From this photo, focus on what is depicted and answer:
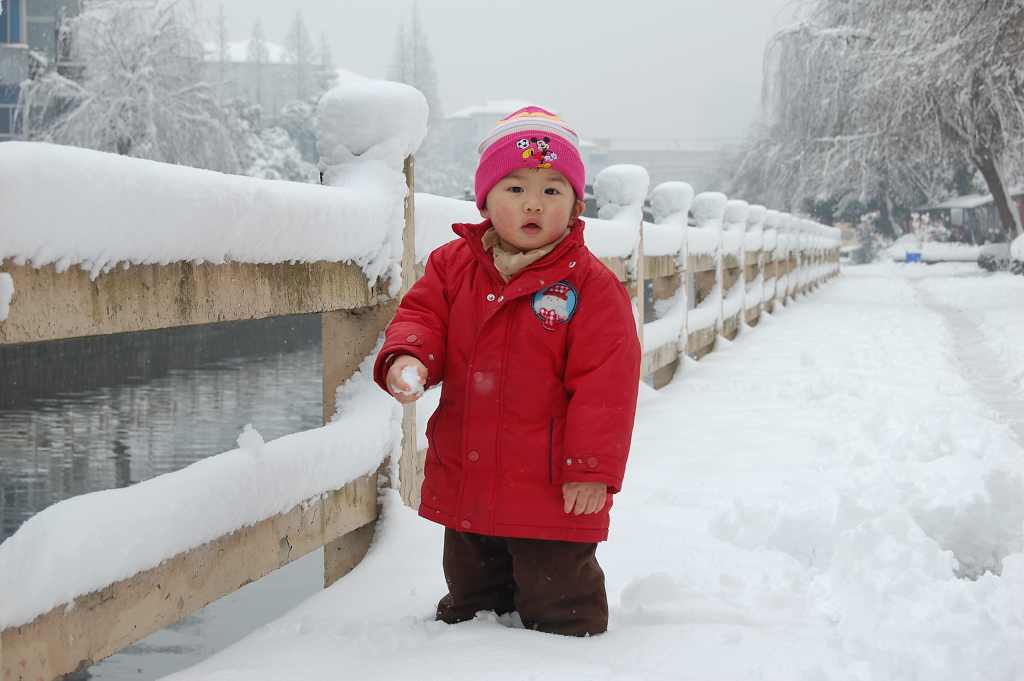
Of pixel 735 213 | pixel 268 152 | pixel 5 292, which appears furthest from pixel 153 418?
pixel 268 152

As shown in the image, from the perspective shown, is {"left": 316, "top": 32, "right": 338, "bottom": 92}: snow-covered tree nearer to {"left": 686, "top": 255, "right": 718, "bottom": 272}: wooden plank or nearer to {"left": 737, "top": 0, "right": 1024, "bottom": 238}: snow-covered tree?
{"left": 737, "top": 0, "right": 1024, "bottom": 238}: snow-covered tree

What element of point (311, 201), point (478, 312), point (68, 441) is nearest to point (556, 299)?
point (478, 312)

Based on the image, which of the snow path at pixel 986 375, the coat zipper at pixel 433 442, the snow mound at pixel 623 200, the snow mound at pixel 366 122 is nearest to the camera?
the coat zipper at pixel 433 442

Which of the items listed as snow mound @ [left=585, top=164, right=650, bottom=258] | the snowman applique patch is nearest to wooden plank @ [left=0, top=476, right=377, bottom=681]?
the snowman applique patch

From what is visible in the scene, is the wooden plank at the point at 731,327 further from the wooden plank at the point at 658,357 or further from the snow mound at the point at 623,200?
the snow mound at the point at 623,200

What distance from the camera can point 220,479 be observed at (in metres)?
2.06

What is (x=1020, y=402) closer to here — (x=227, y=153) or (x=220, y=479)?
(x=220, y=479)

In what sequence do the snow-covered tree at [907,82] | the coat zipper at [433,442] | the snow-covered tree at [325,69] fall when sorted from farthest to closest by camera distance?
the snow-covered tree at [325,69]
the snow-covered tree at [907,82]
the coat zipper at [433,442]

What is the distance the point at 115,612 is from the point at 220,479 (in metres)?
0.35

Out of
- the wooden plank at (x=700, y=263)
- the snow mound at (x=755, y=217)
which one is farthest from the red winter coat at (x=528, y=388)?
the snow mound at (x=755, y=217)

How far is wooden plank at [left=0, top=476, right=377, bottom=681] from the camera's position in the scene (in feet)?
5.25

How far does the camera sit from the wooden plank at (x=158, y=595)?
1.60 meters

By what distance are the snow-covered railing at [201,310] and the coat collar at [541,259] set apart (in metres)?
0.35

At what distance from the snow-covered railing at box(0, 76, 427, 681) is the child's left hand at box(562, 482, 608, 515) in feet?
1.98
